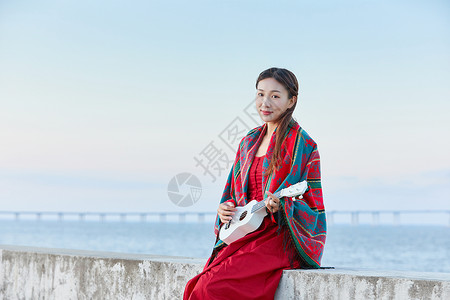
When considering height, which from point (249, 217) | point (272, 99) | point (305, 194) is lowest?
point (249, 217)

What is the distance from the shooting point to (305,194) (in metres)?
2.70

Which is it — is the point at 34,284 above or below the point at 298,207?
below

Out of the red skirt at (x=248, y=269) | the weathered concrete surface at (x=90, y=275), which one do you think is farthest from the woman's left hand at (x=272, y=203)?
the weathered concrete surface at (x=90, y=275)

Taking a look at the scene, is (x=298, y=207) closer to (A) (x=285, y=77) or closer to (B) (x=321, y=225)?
(B) (x=321, y=225)

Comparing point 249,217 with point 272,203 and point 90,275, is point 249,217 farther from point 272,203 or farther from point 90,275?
point 90,275

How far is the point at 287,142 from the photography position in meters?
2.77

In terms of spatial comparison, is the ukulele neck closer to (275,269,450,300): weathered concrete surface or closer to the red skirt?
the red skirt

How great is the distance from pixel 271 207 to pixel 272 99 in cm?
54

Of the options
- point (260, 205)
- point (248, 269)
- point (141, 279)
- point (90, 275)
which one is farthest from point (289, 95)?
point (90, 275)

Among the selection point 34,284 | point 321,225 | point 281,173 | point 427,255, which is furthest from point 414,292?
point 427,255

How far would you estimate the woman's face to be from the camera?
2.80 metres

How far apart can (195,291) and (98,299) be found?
48.0 inches

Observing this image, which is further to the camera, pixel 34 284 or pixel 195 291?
pixel 34 284

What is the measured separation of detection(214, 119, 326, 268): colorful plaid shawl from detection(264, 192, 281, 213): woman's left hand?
2cm
